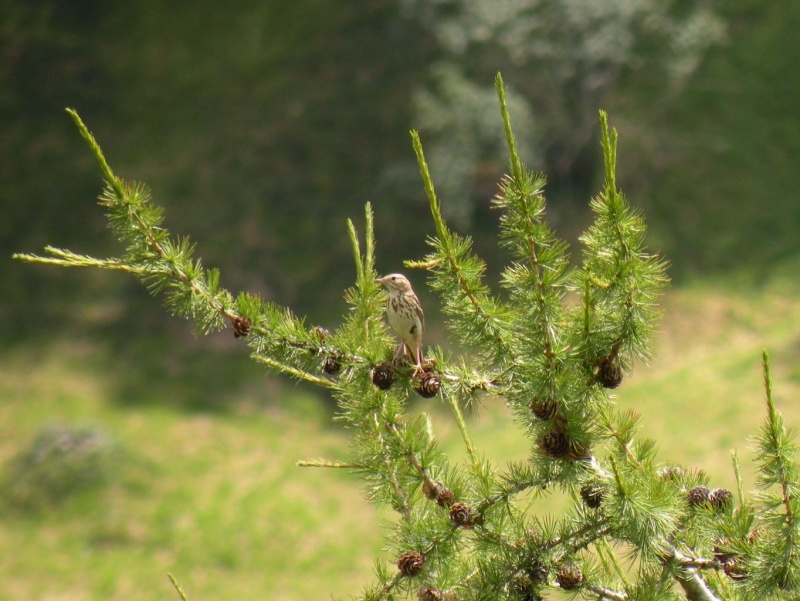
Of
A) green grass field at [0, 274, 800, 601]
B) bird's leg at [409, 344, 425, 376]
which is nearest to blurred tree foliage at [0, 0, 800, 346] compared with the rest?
green grass field at [0, 274, 800, 601]

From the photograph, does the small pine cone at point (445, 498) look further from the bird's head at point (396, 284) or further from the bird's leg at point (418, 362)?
the bird's head at point (396, 284)

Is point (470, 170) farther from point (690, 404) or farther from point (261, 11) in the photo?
point (261, 11)

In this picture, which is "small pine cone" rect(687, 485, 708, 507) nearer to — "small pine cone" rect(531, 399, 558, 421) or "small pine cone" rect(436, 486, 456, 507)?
"small pine cone" rect(531, 399, 558, 421)

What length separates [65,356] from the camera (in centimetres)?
1659

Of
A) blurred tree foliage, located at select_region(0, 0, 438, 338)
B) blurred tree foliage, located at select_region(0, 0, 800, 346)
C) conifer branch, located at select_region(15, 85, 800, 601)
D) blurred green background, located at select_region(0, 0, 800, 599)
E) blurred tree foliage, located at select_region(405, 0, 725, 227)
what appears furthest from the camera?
blurred tree foliage, located at select_region(0, 0, 438, 338)

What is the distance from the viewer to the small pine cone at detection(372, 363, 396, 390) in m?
2.49

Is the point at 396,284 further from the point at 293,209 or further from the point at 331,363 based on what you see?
the point at 293,209

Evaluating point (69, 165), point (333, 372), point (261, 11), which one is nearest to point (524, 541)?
point (333, 372)

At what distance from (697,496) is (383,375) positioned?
34.4 inches

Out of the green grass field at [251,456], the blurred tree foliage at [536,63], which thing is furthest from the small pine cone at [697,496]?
the blurred tree foliage at [536,63]

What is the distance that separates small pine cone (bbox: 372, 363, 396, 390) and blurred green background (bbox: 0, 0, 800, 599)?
10546mm

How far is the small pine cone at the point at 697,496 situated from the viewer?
253cm

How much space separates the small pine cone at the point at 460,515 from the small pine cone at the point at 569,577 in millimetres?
264

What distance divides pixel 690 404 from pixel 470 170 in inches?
198
